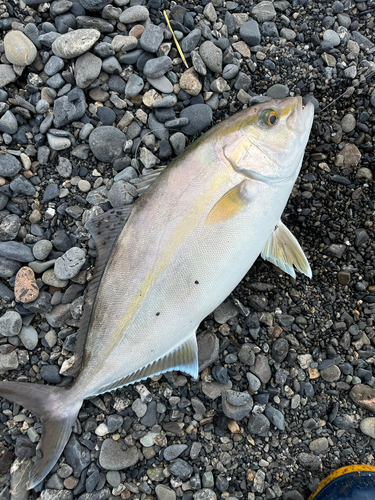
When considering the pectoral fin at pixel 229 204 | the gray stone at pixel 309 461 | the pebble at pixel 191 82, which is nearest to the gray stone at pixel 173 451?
the gray stone at pixel 309 461

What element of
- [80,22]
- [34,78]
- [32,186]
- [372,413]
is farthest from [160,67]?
[372,413]

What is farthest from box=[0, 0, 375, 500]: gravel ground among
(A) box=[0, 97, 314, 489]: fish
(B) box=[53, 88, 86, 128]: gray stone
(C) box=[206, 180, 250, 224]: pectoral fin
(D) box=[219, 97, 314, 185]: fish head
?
(C) box=[206, 180, 250, 224]: pectoral fin

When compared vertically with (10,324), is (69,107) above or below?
above

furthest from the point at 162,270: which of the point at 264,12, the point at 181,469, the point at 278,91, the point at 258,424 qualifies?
the point at 264,12

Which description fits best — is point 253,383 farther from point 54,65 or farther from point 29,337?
point 54,65

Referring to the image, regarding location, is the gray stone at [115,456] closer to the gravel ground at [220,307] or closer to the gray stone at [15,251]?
the gravel ground at [220,307]

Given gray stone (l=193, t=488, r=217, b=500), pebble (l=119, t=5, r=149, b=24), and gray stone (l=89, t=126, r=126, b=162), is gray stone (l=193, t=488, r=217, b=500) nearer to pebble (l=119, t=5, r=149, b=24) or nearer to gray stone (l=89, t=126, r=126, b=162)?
gray stone (l=89, t=126, r=126, b=162)
